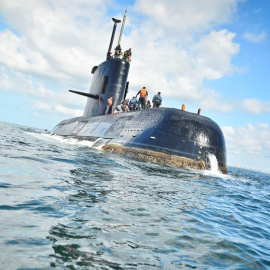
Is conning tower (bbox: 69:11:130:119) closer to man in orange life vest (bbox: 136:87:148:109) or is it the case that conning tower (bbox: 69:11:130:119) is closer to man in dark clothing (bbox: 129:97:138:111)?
man in dark clothing (bbox: 129:97:138:111)

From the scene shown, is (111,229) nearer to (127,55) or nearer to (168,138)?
(168,138)

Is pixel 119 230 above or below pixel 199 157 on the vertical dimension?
below

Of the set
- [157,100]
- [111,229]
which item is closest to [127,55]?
[157,100]

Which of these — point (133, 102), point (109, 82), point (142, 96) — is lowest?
point (133, 102)

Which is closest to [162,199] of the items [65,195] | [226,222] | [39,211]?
[226,222]

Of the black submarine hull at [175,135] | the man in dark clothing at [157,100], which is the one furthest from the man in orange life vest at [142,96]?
the black submarine hull at [175,135]

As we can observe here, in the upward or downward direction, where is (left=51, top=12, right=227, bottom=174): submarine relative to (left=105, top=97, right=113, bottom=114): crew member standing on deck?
downward

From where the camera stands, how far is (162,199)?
5352 millimetres

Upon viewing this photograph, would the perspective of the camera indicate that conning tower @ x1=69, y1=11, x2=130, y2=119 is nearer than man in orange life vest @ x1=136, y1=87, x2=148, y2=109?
No

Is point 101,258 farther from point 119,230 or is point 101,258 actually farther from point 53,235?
point 119,230

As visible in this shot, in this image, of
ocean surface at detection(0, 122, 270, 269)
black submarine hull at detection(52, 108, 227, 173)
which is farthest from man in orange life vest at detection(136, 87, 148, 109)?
ocean surface at detection(0, 122, 270, 269)

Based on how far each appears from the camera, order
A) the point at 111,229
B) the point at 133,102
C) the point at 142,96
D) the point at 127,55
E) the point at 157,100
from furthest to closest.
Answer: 1. the point at 127,55
2. the point at 133,102
3. the point at 142,96
4. the point at 157,100
5. the point at 111,229

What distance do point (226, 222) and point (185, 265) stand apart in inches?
94.1

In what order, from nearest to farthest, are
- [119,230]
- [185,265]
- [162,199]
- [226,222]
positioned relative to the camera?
[185,265] < [119,230] < [226,222] < [162,199]
